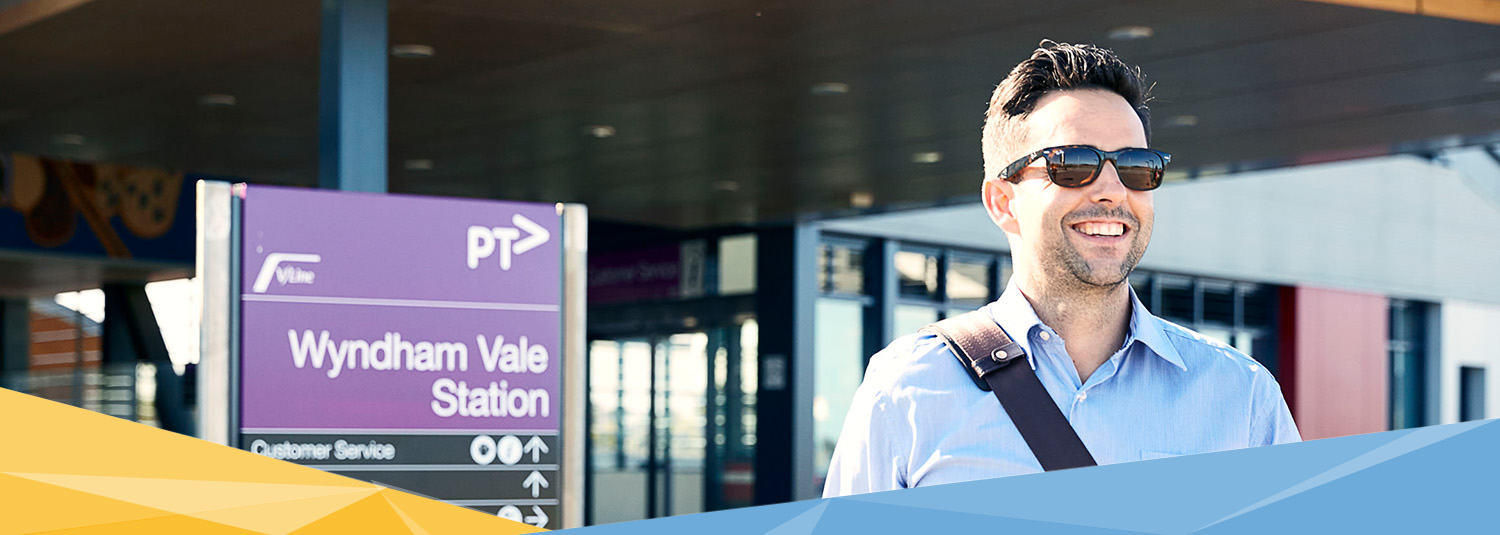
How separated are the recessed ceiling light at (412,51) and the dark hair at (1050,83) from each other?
637 cm

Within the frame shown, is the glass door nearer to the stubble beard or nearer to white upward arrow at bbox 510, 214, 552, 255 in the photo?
white upward arrow at bbox 510, 214, 552, 255

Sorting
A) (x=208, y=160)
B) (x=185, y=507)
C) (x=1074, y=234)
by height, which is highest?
(x=208, y=160)

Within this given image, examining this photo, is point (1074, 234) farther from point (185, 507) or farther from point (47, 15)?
point (47, 15)

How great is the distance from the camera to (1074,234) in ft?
6.12

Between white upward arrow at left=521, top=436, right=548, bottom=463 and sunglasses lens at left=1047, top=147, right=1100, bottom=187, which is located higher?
sunglasses lens at left=1047, top=147, right=1100, bottom=187

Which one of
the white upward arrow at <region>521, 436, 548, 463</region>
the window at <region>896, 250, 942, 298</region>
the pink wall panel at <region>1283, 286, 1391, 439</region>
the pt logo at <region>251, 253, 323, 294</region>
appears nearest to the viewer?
the pt logo at <region>251, 253, 323, 294</region>

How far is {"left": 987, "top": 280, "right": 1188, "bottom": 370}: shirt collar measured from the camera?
1.95m

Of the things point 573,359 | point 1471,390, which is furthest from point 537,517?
point 1471,390

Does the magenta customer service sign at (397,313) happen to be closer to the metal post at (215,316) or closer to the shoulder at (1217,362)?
the metal post at (215,316)

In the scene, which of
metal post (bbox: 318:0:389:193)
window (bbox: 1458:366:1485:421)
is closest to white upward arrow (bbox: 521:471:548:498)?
metal post (bbox: 318:0:389:193)

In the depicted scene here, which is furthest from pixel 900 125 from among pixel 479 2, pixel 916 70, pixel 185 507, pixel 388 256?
pixel 185 507

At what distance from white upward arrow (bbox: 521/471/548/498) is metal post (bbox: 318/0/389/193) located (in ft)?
6.16

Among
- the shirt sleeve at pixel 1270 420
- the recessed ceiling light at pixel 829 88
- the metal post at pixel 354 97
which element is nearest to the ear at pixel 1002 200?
the shirt sleeve at pixel 1270 420

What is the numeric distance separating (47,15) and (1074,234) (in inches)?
260
